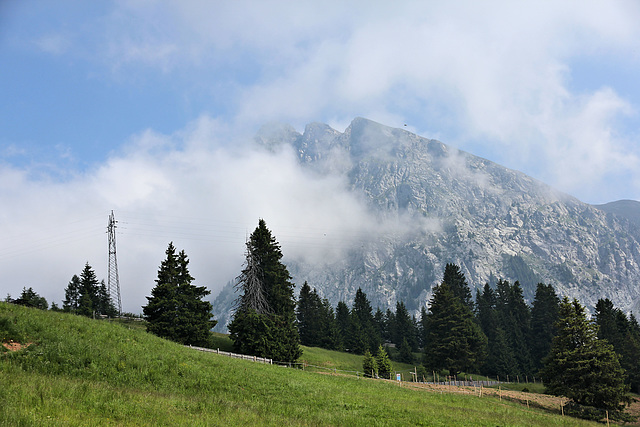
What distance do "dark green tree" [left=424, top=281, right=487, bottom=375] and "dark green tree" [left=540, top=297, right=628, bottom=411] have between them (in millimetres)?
23934

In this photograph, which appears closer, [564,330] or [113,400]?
[113,400]

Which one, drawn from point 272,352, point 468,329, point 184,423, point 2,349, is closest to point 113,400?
point 184,423

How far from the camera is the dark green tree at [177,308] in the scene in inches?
2026

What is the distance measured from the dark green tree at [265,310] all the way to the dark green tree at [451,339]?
2928 centimetres

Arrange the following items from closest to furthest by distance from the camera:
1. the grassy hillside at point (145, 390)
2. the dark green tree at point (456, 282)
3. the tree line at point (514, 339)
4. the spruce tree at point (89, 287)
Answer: the grassy hillside at point (145, 390)
the tree line at point (514, 339)
the spruce tree at point (89, 287)
the dark green tree at point (456, 282)

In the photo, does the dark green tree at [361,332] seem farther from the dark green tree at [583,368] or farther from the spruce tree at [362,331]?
the dark green tree at [583,368]

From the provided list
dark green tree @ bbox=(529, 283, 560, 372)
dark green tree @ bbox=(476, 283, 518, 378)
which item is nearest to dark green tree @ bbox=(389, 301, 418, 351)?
dark green tree @ bbox=(476, 283, 518, 378)

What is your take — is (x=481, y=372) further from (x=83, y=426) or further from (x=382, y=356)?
(x=83, y=426)

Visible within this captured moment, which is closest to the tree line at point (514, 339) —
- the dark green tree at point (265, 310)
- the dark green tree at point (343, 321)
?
the dark green tree at point (343, 321)

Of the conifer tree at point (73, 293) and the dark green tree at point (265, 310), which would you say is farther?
the conifer tree at point (73, 293)

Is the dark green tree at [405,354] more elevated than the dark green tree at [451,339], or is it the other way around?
the dark green tree at [451,339]

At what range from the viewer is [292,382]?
30.3 m

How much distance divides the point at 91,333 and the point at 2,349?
6591 mm

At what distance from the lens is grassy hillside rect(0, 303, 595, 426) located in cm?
1488
